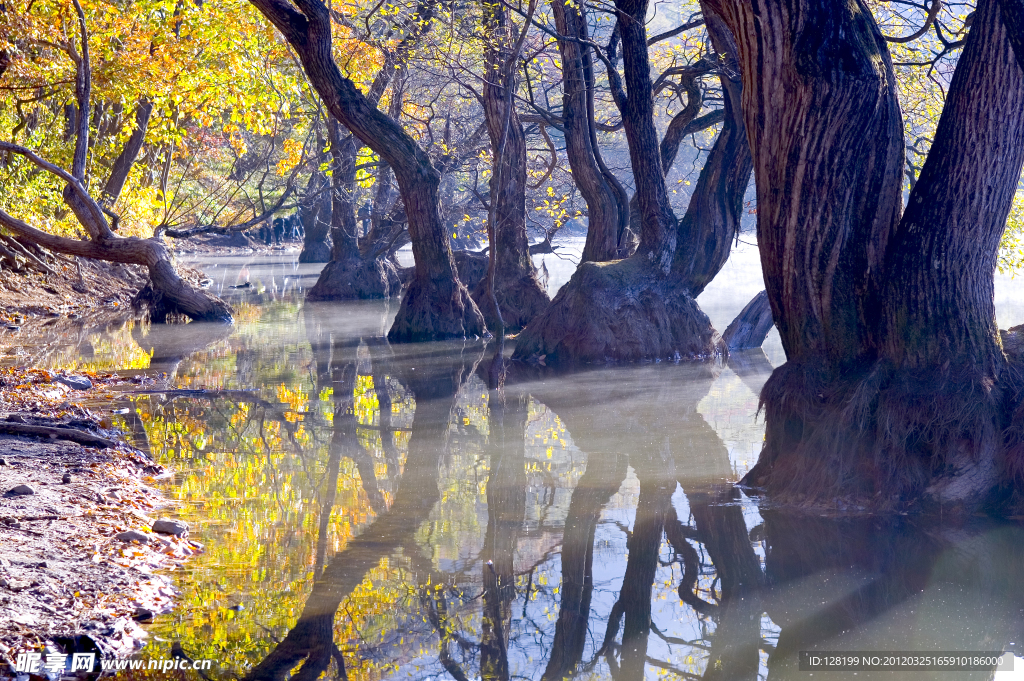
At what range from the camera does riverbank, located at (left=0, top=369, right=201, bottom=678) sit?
3359mm

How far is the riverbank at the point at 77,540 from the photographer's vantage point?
3.36 metres

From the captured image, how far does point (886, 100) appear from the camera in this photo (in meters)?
5.39

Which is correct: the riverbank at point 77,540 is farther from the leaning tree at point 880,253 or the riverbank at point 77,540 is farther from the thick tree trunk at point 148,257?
the thick tree trunk at point 148,257

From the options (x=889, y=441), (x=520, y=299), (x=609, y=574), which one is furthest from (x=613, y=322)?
(x=609, y=574)

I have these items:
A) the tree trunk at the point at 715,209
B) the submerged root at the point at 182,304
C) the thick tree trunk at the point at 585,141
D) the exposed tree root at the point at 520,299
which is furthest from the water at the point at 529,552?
the submerged root at the point at 182,304

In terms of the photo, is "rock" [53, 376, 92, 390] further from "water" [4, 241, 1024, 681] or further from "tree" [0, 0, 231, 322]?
"tree" [0, 0, 231, 322]

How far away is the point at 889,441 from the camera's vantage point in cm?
516

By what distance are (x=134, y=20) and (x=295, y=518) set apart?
549 inches

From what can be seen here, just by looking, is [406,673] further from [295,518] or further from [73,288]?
[73,288]

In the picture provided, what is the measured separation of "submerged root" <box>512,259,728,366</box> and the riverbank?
5703 millimetres

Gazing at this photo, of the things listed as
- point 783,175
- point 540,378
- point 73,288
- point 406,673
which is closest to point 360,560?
point 406,673

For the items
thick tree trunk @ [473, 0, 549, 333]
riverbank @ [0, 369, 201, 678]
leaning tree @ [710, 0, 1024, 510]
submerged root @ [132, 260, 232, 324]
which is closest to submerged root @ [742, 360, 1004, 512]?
leaning tree @ [710, 0, 1024, 510]

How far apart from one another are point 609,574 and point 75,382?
6.42 metres

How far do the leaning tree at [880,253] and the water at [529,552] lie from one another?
1.19ft
